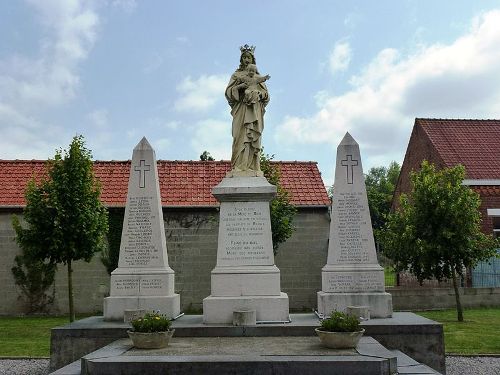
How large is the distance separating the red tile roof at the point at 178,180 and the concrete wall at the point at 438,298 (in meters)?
4.90

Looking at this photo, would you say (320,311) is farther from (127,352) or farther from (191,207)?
(191,207)

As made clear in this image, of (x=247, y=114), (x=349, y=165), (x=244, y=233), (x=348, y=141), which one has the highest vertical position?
(x=247, y=114)

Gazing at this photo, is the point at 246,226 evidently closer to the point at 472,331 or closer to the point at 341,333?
the point at 341,333

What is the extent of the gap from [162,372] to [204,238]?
15.0 m

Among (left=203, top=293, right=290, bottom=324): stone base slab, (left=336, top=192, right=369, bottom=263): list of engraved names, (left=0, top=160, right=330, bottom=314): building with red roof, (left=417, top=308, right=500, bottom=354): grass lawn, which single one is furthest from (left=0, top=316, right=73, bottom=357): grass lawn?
(left=417, top=308, right=500, bottom=354): grass lawn

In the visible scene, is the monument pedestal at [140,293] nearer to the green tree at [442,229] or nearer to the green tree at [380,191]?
the green tree at [442,229]

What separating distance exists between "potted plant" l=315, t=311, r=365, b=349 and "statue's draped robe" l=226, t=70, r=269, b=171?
4337 millimetres

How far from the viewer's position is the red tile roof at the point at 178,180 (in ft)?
72.8

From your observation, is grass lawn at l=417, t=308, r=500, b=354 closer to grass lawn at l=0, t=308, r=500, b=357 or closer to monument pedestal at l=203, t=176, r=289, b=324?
grass lawn at l=0, t=308, r=500, b=357

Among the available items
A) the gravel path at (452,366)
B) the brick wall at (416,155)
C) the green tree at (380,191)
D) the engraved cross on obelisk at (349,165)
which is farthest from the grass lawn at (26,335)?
the green tree at (380,191)

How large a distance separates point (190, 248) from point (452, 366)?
42.2ft

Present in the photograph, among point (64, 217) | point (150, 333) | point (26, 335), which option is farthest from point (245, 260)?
point (26, 335)

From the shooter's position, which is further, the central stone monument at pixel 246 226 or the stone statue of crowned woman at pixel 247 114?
the stone statue of crowned woman at pixel 247 114

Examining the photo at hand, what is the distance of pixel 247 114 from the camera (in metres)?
11.4
